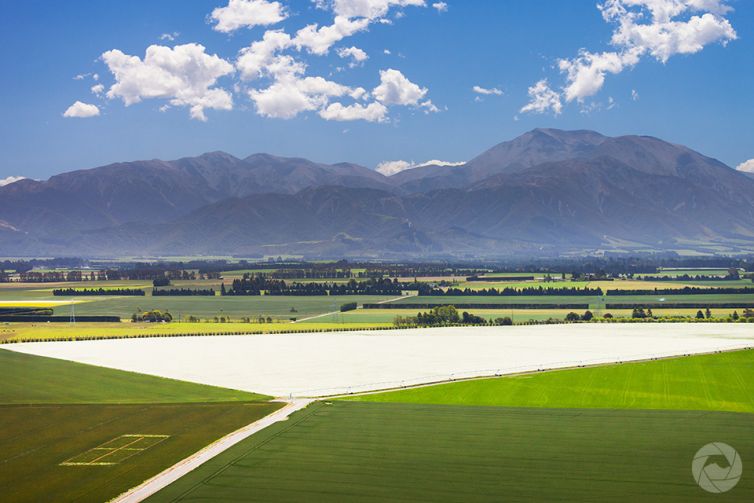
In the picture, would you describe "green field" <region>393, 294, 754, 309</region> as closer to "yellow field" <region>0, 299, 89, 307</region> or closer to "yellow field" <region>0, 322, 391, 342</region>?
"yellow field" <region>0, 322, 391, 342</region>

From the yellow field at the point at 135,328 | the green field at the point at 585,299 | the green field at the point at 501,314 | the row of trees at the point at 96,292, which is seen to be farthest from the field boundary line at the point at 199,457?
the row of trees at the point at 96,292

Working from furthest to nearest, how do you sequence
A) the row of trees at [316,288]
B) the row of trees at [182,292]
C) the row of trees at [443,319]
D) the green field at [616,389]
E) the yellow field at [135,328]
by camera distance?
the row of trees at [316,288] < the row of trees at [182,292] < the row of trees at [443,319] < the yellow field at [135,328] < the green field at [616,389]

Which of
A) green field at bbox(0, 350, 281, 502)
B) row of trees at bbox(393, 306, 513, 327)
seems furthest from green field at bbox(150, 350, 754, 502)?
row of trees at bbox(393, 306, 513, 327)

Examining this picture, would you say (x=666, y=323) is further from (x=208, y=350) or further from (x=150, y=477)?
(x=150, y=477)

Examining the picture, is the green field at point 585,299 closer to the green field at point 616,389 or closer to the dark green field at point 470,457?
the green field at point 616,389

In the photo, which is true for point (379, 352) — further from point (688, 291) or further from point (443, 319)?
point (688, 291)

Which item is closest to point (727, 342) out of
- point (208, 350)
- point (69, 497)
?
point (208, 350)

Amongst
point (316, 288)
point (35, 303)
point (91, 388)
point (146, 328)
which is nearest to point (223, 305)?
point (316, 288)
